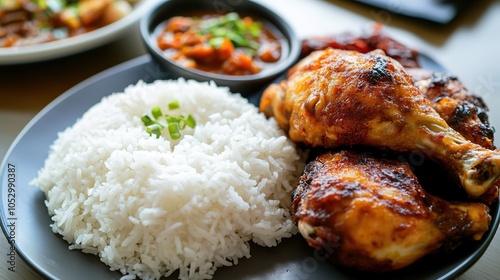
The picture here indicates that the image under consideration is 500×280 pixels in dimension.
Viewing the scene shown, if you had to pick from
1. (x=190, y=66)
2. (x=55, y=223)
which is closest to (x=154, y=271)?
(x=55, y=223)

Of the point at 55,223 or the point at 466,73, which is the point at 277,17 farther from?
the point at 55,223

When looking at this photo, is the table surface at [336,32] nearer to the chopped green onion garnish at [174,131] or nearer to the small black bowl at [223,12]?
the small black bowl at [223,12]

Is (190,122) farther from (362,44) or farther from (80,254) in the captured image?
(362,44)

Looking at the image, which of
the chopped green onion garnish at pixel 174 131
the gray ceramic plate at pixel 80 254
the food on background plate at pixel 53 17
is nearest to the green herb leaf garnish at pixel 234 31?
the food on background plate at pixel 53 17

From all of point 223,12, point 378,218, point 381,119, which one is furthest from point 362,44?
point 378,218

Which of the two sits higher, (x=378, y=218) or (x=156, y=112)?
(x=378, y=218)

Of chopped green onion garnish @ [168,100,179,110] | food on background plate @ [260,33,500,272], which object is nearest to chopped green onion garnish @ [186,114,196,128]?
chopped green onion garnish @ [168,100,179,110]
